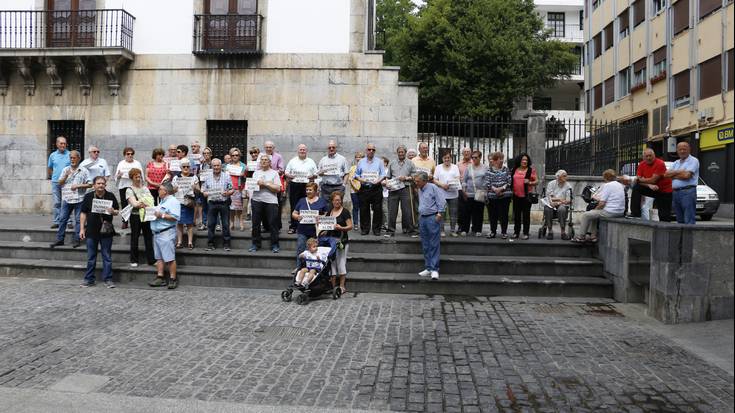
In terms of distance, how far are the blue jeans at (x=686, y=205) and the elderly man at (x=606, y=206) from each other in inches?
34.5

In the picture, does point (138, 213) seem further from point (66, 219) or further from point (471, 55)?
point (471, 55)

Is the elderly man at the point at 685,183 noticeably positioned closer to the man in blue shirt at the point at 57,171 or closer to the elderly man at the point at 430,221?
the elderly man at the point at 430,221

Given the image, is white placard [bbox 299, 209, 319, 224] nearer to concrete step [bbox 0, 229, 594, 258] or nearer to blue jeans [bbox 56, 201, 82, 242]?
concrete step [bbox 0, 229, 594, 258]

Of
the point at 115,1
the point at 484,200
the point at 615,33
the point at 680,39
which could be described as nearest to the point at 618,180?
the point at 484,200

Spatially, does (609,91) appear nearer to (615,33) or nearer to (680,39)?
(615,33)

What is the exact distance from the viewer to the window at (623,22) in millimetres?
33978

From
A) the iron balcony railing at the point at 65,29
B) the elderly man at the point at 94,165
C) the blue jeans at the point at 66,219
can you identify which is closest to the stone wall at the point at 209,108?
the iron balcony railing at the point at 65,29

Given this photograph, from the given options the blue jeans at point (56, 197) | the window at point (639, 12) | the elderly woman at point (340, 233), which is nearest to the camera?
the elderly woman at point (340, 233)

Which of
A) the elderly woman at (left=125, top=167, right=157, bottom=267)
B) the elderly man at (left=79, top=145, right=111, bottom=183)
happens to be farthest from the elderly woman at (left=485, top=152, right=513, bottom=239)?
the elderly man at (left=79, top=145, right=111, bottom=183)

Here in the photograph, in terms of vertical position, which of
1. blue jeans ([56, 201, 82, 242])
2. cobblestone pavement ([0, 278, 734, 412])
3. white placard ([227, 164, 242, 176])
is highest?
white placard ([227, 164, 242, 176])

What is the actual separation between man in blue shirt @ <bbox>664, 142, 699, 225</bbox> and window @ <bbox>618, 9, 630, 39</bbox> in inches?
1097

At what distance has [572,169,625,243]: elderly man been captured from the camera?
10210 mm

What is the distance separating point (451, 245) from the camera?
1108cm

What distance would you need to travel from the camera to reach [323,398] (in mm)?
4938
